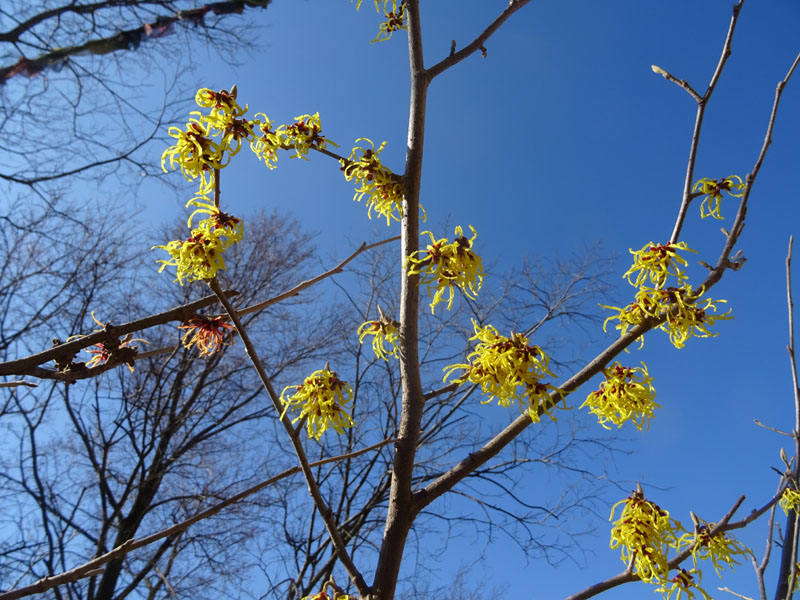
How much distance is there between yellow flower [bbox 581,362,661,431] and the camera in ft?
5.33

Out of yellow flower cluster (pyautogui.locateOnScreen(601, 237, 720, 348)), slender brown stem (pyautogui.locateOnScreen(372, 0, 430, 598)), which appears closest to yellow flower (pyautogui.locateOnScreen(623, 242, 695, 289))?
yellow flower cluster (pyautogui.locateOnScreen(601, 237, 720, 348))

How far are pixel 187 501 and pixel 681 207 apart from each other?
6.18m

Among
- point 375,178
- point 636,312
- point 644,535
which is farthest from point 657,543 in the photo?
point 375,178

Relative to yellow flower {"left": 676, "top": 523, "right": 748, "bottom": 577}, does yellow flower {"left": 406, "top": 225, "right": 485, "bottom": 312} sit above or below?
above

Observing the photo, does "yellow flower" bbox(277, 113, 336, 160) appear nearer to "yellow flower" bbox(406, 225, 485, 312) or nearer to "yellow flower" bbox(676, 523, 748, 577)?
"yellow flower" bbox(406, 225, 485, 312)

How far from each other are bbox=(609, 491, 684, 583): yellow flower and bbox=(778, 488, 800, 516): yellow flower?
55 centimetres

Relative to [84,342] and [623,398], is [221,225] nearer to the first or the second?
[84,342]

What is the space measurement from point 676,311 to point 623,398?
1.11 feet

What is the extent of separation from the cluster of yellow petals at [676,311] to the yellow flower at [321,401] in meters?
0.84

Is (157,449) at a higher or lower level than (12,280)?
lower

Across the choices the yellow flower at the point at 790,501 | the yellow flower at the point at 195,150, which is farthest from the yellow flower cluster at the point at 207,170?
the yellow flower at the point at 790,501

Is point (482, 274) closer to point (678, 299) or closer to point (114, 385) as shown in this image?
point (678, 299)

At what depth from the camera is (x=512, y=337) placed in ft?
4.48

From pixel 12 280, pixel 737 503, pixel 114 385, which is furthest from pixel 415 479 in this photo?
pixel 12 280
